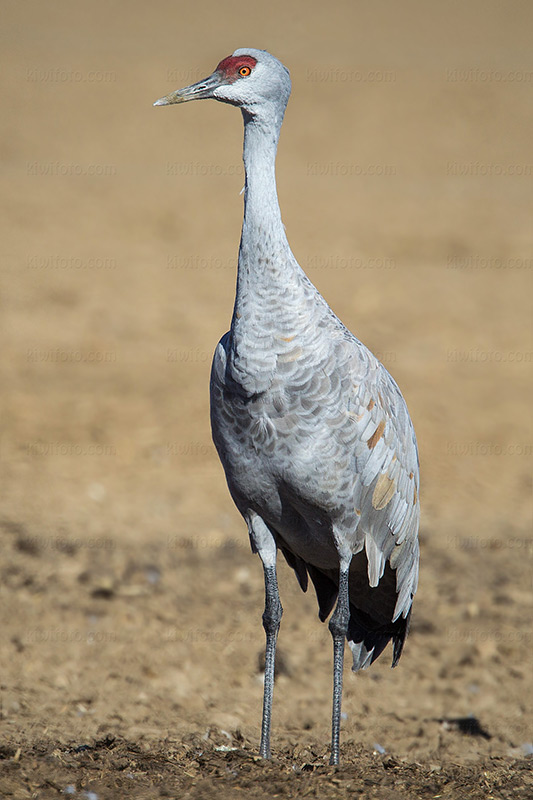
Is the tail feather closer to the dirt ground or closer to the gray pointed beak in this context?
the dirt ground

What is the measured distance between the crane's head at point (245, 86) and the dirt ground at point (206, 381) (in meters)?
3.21

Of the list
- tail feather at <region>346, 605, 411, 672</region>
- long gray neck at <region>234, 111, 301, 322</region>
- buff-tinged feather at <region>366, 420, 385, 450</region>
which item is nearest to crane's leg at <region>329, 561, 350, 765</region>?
buff-tinged feather at <region>366, 420, 385, 450</region>

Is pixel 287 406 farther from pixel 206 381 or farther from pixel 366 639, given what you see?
pixel 206 381

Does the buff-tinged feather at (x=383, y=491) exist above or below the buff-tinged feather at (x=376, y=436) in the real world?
below

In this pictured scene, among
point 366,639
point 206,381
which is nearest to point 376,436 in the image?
point 366,639

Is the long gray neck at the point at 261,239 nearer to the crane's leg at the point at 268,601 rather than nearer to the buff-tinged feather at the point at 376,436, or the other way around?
the buff-tinged feather at the point at 376,436

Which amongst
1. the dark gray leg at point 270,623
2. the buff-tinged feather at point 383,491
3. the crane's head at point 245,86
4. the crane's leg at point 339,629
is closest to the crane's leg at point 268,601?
the dark gray leg at point 270,623

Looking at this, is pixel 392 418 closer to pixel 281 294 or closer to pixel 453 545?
pixel 281 294

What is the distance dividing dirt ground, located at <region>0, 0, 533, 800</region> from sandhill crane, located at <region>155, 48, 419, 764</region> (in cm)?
112

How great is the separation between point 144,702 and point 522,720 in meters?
2.55

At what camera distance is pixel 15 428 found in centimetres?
1132

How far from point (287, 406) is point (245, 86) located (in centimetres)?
155

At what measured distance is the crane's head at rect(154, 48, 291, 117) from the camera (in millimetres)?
4973

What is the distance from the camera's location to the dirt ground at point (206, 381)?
6.56m
